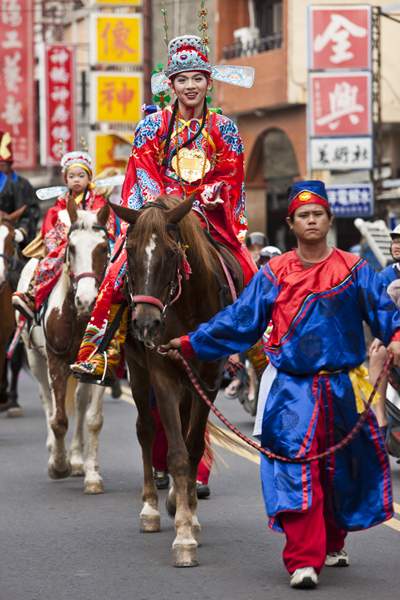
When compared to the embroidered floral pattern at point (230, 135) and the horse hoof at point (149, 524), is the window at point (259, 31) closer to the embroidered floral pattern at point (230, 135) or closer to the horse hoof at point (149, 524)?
the embroidered floral pattern at point (230, 135)

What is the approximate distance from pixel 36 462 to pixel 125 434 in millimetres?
2203

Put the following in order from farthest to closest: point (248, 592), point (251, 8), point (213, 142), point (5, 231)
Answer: point (251, 8) → point (5, 231) → point (213, 142) → point (248, 592)

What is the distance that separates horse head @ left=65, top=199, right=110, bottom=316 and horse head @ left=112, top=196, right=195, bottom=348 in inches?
107

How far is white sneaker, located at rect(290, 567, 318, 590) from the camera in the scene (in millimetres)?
7523

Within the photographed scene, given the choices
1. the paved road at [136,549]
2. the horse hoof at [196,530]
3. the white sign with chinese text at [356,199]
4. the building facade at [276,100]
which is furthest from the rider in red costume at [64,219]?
the building facade at [276,100]

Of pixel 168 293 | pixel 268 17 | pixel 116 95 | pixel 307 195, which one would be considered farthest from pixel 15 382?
pixel 268 17

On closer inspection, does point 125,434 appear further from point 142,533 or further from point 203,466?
point 142,533

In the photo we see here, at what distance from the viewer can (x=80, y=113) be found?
41906 millimetres

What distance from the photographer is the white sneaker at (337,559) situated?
812cm

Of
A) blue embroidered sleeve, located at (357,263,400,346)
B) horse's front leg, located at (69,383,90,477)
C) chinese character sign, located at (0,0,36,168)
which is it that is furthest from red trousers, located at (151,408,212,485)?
chinese character sign, located at (0,0,36,168)

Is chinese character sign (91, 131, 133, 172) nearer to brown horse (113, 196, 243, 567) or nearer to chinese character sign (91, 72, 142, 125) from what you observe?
chinese character sign (91, 72, 142, 125)

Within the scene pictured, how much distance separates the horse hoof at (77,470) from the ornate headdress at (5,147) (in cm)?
567

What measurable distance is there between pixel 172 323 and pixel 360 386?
1430mm

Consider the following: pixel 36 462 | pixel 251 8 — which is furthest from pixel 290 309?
pixel 251 8
